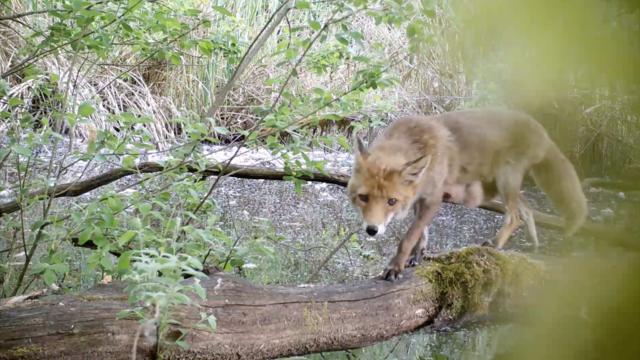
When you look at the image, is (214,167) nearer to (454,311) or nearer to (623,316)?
(454,311)

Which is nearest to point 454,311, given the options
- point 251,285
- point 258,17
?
point 251,285

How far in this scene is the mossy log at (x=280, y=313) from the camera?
281cm

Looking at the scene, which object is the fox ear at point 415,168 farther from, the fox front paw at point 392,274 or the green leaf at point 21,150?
the green leaf at point 21,150

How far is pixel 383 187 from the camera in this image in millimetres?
3824

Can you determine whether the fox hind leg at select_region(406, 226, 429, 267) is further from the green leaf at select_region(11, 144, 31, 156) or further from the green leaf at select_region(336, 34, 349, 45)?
the green leaf at select_region(11, 144, 31, 156)

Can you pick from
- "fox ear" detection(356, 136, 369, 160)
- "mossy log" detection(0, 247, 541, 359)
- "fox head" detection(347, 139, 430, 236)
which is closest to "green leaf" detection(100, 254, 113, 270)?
"mossy log" detection(0, 247, 541, 359)

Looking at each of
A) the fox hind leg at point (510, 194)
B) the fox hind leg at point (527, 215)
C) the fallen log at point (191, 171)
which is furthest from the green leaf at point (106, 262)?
the fox hind leg at point (527, 215)

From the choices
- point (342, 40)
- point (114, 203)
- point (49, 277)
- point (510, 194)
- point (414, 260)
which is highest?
point (342, 40)

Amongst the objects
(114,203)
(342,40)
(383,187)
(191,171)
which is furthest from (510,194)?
(114,203)

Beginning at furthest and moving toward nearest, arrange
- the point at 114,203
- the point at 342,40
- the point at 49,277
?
the point at 342,40
the point at 114,203
the point at 49,277

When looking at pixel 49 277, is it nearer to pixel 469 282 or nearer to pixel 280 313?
pixel 280 313

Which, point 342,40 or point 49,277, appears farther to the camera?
point 342,40

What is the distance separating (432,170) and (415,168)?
0.78 ft

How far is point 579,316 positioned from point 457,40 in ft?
0.61
